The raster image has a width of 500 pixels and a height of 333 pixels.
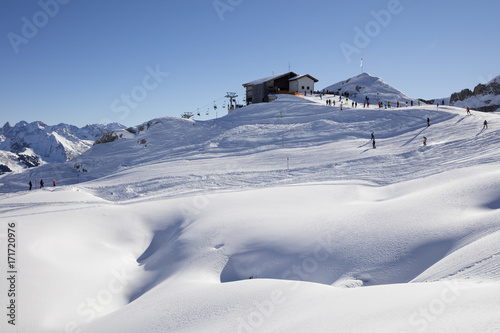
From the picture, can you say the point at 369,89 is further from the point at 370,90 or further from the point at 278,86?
the point at 278,86

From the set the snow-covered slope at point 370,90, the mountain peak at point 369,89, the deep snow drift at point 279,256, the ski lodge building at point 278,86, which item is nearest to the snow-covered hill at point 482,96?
the mountain peak at point 369,89

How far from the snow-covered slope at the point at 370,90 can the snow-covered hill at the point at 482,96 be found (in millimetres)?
18416

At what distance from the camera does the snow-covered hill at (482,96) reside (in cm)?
7469

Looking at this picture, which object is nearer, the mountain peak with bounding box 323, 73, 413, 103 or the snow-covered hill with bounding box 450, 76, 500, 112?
the mountain peak with bounding box 323, 73, 413, 103

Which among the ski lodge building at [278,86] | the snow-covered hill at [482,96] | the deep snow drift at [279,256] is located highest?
the ski lodge building at [278,86]

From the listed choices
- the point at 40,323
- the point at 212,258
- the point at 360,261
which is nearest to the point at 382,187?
the point at 360,261

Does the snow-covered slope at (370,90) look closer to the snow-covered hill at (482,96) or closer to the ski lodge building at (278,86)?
the ski lodge building at (278,86)

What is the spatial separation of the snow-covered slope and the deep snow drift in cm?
4650

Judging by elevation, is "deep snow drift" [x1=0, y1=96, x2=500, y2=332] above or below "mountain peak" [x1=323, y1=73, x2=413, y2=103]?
below

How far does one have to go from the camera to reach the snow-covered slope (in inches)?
2763

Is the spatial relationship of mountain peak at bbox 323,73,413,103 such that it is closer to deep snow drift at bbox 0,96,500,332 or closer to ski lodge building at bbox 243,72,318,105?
ski lodge building at bbox 243,72,318,105

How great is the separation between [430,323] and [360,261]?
5682 millimetres

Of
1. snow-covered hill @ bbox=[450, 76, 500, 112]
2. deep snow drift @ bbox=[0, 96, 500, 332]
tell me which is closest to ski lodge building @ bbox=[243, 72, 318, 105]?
snow-covered hill @ bbox=[450, 76, 500, 112]

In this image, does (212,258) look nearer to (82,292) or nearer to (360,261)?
(82,292)
